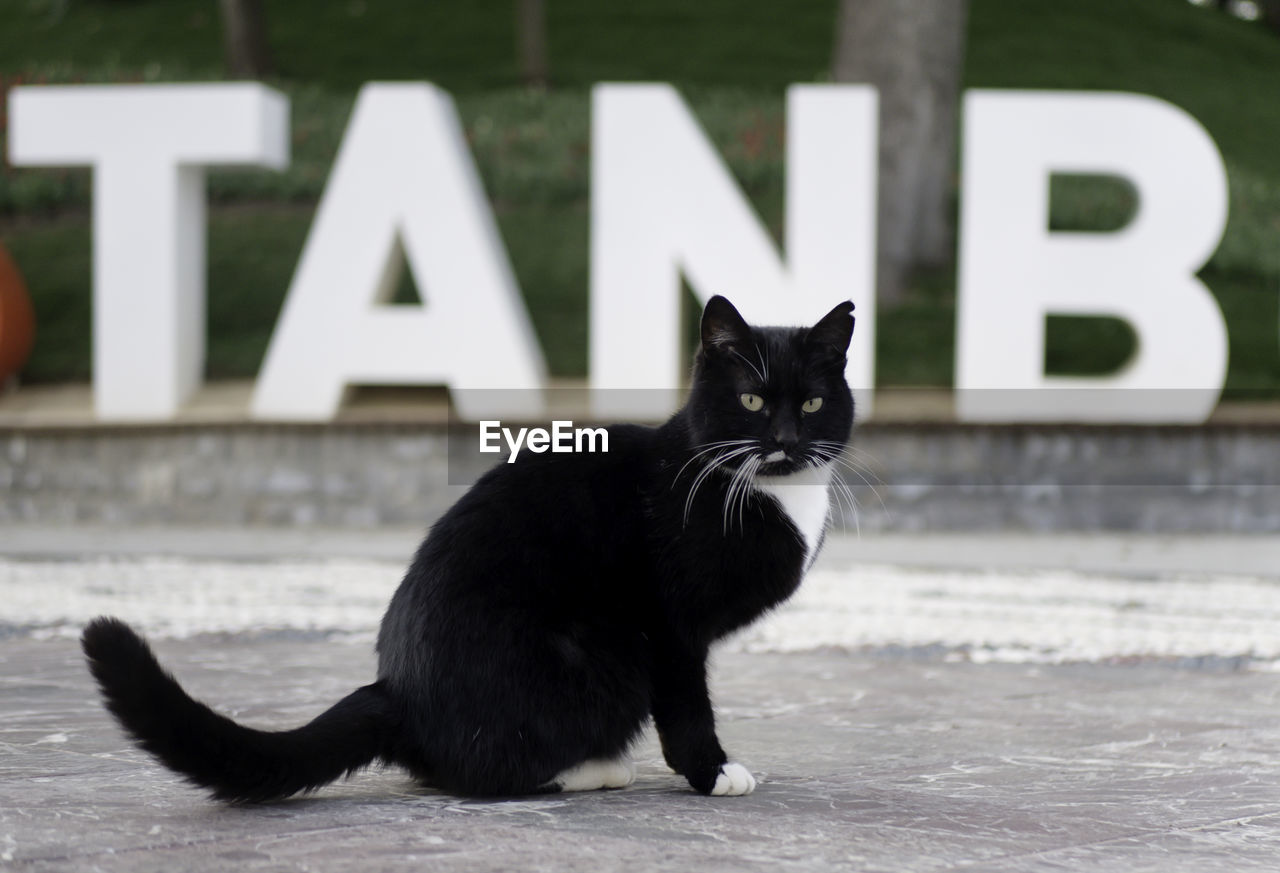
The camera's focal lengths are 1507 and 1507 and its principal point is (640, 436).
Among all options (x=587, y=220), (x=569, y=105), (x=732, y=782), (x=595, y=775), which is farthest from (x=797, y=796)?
(x=569, y=105)

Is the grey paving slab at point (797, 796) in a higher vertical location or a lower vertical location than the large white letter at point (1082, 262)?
lower

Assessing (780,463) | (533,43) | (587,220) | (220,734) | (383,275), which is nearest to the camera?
(220,734)

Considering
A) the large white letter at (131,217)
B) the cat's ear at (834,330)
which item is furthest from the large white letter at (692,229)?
the cat's ear at (834,330)

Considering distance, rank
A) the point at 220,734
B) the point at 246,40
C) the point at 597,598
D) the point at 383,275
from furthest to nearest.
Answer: the point at 246,40, the point at 383,275, the point at 597,598, the point at 220,734

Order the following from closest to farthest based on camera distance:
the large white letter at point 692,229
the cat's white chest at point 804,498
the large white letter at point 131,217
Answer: the cat's white chest at point 804,498
the large white letter at point 692,229
the large white letter at point 131,217

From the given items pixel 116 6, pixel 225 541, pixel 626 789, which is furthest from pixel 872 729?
pixel 116 6

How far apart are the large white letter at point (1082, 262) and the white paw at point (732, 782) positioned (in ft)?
21.6

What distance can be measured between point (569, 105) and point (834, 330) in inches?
573

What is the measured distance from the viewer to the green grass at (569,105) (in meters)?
12.6

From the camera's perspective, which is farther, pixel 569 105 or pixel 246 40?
pixel 246 40

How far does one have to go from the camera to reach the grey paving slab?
2.30 m

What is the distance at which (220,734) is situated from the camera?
2.46 meters

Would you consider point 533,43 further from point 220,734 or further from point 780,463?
point 220,734

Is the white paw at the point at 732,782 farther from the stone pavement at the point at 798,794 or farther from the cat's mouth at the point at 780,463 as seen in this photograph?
the cat's mouth at the point at 780,463
